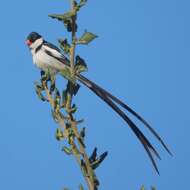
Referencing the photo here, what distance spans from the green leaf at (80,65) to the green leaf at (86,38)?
67 millimetres

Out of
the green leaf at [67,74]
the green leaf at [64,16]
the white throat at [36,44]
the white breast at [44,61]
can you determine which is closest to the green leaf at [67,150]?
the green leaf at [67,74]

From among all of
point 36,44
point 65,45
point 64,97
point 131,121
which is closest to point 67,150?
point 64,97

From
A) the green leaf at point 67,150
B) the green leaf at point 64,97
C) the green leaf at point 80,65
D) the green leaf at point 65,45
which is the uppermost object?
the green leaf at point 65,45

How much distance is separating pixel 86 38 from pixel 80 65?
77 mm

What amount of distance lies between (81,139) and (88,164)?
57 millimetres

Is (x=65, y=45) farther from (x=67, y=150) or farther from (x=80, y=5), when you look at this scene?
(x=67, y=150)

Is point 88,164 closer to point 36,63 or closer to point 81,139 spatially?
point 81,139

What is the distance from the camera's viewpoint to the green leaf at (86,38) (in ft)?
3.34

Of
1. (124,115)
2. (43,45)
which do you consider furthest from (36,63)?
(124,115)

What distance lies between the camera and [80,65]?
108cm

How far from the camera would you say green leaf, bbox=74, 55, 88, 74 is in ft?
3.49

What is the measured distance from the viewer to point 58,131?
103 centimetres

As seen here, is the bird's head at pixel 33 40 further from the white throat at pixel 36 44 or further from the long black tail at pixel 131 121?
the long black tail at pixel 131 121

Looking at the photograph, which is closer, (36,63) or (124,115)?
(124,115)
